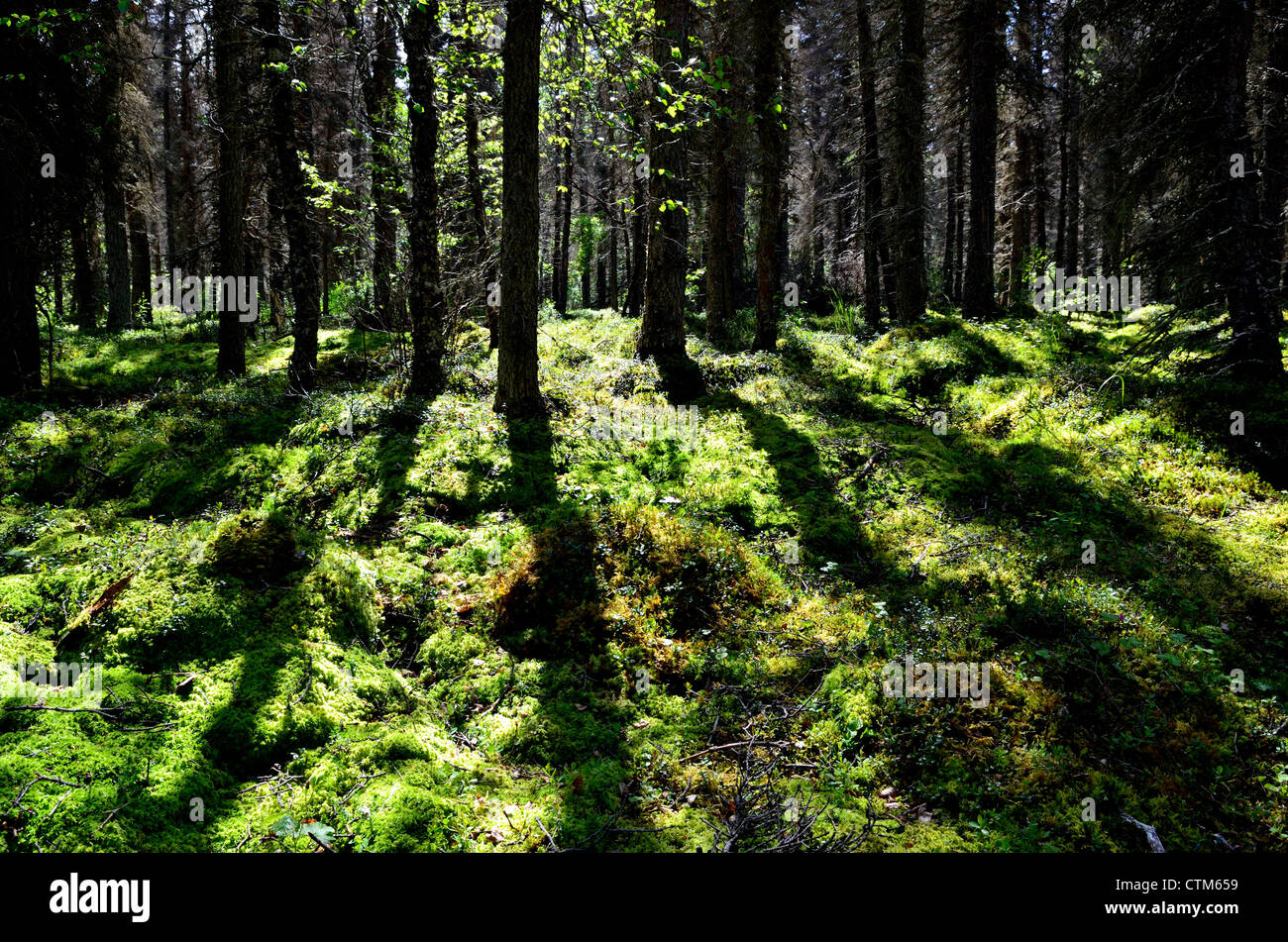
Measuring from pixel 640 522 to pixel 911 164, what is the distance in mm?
15430

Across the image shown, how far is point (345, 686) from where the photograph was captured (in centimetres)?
416

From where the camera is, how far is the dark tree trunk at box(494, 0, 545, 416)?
793 cm

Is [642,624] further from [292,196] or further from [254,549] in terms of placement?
[292,196]

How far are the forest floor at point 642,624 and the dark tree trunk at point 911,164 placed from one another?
845cm

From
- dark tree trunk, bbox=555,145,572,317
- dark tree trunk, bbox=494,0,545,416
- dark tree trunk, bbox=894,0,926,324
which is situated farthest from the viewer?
dark tree trunk, bbox=555,145,572,317

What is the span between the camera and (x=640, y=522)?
6.26 meters

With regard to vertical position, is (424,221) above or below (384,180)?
below

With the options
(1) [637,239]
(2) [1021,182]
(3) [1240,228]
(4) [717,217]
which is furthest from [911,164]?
(3) [1240,228]

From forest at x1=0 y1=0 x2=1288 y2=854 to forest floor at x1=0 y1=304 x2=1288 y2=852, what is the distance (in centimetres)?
3

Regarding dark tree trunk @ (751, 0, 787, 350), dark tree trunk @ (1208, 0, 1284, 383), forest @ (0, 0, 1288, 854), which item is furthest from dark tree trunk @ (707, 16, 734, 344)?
dark tree trunk @ (1208, 0, 1284, 383)

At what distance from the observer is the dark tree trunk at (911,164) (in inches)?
609

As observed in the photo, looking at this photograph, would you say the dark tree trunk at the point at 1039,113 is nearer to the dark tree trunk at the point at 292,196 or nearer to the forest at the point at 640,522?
the forest at the point at 640,522

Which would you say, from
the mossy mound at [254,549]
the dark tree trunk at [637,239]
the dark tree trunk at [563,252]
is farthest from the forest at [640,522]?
the dark tree trunk at [563,252]

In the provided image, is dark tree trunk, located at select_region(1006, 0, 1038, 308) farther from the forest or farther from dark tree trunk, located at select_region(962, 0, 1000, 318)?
the forest
